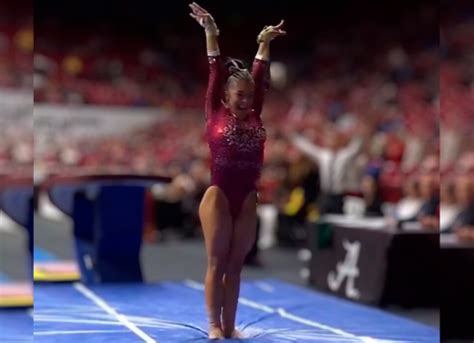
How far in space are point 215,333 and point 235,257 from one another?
36cm

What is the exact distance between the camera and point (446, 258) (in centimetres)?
415

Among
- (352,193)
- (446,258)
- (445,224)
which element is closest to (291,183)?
(352,193)

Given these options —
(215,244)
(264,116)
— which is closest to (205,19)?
(215,244)

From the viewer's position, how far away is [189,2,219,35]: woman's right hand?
3193 mm

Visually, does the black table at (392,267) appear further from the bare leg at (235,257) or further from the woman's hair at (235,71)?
the woman's hair at (235,71)

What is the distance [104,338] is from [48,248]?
4.26 meters

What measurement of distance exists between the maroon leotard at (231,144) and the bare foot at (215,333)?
1.74ft

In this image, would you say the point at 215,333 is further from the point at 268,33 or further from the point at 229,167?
the point at 268,33

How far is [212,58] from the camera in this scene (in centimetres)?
321

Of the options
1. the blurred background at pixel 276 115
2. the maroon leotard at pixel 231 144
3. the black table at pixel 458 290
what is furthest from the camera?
the blurred background at pixel 276 115

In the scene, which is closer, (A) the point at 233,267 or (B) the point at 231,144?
(B) the point at 231,144

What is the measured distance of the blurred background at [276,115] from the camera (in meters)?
6.37

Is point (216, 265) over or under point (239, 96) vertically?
under

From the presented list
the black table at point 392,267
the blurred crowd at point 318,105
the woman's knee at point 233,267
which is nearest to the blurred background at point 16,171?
the blurred crowd at point 318,105
